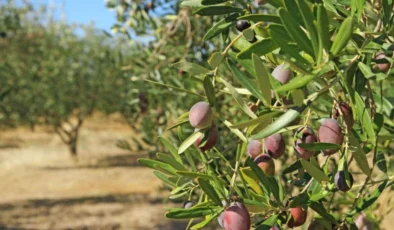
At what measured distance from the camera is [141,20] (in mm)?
3123

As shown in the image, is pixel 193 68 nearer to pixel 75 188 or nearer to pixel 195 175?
pixel 195 175

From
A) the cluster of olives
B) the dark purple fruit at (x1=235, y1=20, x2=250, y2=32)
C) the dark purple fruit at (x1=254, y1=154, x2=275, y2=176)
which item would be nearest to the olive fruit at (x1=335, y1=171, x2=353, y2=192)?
the cluster of olives

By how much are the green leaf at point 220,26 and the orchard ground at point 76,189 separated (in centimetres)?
535

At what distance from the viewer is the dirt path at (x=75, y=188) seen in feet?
31.6

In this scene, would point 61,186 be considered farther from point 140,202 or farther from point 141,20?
point 141,20

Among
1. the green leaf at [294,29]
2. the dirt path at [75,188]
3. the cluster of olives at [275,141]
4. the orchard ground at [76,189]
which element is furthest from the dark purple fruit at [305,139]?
the dirt path at [75,188]

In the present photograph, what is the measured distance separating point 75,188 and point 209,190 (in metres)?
12.2

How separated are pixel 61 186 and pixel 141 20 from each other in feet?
33.3

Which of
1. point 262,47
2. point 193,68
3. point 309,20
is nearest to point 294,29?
point 309,20

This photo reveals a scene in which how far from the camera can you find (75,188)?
1266 centimetres

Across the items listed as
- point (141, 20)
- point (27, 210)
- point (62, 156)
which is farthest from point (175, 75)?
point (62, 156)

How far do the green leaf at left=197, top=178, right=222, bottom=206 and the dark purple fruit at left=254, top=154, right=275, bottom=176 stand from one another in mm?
107

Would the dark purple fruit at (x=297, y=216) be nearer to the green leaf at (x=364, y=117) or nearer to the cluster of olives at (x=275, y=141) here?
the cluster of olives at (x=275, y=141)

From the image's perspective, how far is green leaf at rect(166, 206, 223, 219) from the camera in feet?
2.81
